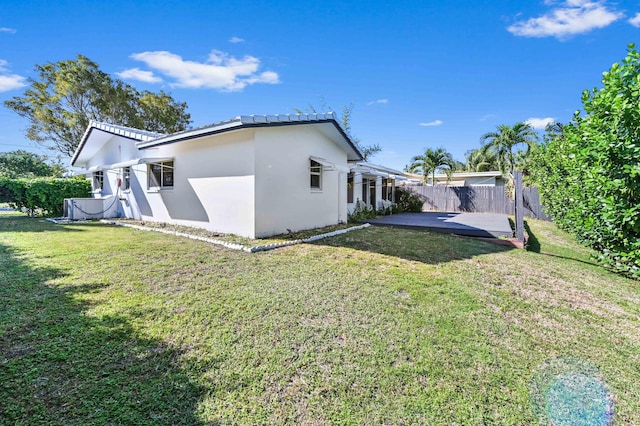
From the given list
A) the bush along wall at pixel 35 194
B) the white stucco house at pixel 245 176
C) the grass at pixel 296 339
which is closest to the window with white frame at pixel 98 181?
the bush along wall at pixel 35 194

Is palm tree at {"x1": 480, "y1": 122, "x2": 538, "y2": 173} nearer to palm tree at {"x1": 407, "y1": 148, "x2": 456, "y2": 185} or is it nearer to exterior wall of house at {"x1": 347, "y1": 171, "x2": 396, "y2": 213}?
palm tree at {"x1": 407, "y1": 148, "x2": 456, "y2": 185}

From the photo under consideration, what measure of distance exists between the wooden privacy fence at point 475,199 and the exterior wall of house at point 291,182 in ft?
54.3

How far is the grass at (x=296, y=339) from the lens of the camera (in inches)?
114

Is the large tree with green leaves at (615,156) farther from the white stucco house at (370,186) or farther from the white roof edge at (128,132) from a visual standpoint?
the white roof edge at (128,132)

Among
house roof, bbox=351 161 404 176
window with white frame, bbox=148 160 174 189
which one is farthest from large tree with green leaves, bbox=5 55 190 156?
house roof, bbox=351 161 404 176

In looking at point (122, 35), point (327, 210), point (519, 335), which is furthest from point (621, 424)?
point (122, 35)

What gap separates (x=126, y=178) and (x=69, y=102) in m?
19.8

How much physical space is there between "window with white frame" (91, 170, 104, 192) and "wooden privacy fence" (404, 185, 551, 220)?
2607cm

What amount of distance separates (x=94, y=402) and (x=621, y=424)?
5273 mm

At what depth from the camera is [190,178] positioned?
12.5 m

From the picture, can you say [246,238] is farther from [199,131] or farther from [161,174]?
[161,174]

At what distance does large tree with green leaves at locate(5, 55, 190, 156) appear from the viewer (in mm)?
27719

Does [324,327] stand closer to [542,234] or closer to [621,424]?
[621,424]

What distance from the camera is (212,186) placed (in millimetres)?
11625
